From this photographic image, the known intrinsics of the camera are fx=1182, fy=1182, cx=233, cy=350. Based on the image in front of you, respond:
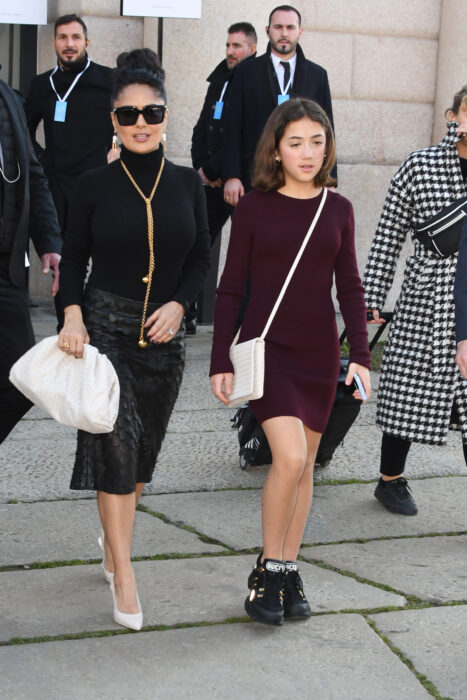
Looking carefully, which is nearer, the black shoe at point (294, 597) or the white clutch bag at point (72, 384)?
the white clutch bag at point (72, 384)

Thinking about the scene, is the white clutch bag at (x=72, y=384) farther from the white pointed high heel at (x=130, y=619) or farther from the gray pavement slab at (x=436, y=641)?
the gray pavement slab at (x=436, y=641)

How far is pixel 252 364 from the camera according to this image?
3656 millimetres

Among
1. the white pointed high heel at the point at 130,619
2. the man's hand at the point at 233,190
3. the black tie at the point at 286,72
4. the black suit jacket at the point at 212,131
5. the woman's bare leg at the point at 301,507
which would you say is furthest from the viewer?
the black suit jacket at the point at 212,131

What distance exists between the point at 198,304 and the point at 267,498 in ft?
16.9

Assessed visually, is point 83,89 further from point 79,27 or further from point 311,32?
point 311,32

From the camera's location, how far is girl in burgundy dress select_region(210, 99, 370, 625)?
12.0 feet

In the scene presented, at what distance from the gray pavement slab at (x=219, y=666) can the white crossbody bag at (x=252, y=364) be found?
2.34ft

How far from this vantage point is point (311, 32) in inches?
381

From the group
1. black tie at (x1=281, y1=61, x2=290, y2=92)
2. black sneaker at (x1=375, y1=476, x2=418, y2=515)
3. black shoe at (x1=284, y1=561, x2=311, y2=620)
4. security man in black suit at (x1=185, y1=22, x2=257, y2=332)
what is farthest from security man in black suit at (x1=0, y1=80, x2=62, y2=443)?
security man in black suit at (x1=185, y1=22, x2=257, y2=332)

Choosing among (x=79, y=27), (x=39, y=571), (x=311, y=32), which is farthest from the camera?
(x=311, y=32)

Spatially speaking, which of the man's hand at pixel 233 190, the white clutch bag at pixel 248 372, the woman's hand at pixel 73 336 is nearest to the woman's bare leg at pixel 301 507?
the white clutch bag at pixel 248 372

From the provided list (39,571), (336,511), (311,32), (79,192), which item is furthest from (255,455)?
(311,32)

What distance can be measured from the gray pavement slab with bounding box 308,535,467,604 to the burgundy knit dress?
67cm

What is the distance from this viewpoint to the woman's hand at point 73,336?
3527mm
